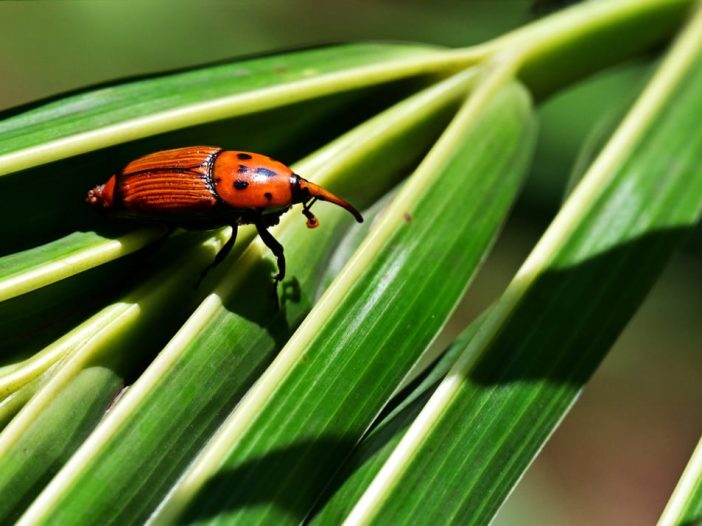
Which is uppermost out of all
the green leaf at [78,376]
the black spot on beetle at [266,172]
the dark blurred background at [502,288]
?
the dark blurred background at [502,288]

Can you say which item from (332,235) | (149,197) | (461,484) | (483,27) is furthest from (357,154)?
Answer: (483,27)

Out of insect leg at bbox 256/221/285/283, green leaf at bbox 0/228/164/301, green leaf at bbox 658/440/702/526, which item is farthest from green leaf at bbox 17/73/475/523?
green leaf at bbox 658/440/702/526

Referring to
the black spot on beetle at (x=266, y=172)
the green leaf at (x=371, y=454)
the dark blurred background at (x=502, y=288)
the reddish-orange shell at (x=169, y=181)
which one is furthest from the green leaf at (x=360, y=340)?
the dark blurred background at (x=502, y=288)

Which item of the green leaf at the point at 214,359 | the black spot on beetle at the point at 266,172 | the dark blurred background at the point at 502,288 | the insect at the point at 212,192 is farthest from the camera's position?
the dark blurred background at the point at 502,288

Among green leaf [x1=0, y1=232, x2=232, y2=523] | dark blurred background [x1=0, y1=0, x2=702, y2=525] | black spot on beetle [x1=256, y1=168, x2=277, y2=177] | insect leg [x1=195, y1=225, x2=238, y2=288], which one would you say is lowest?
green leaf [x1=0, y1=232, x2=232, y2=523]

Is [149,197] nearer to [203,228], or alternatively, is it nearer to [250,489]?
[203,228]

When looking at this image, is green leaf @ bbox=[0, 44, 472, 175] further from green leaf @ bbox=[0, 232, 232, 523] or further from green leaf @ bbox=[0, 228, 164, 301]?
green leaf @ bbox=[0, 232, 232, 523]

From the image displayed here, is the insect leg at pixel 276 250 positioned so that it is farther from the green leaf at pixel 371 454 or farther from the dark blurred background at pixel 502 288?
the dark blurred background at pixel 502 288
